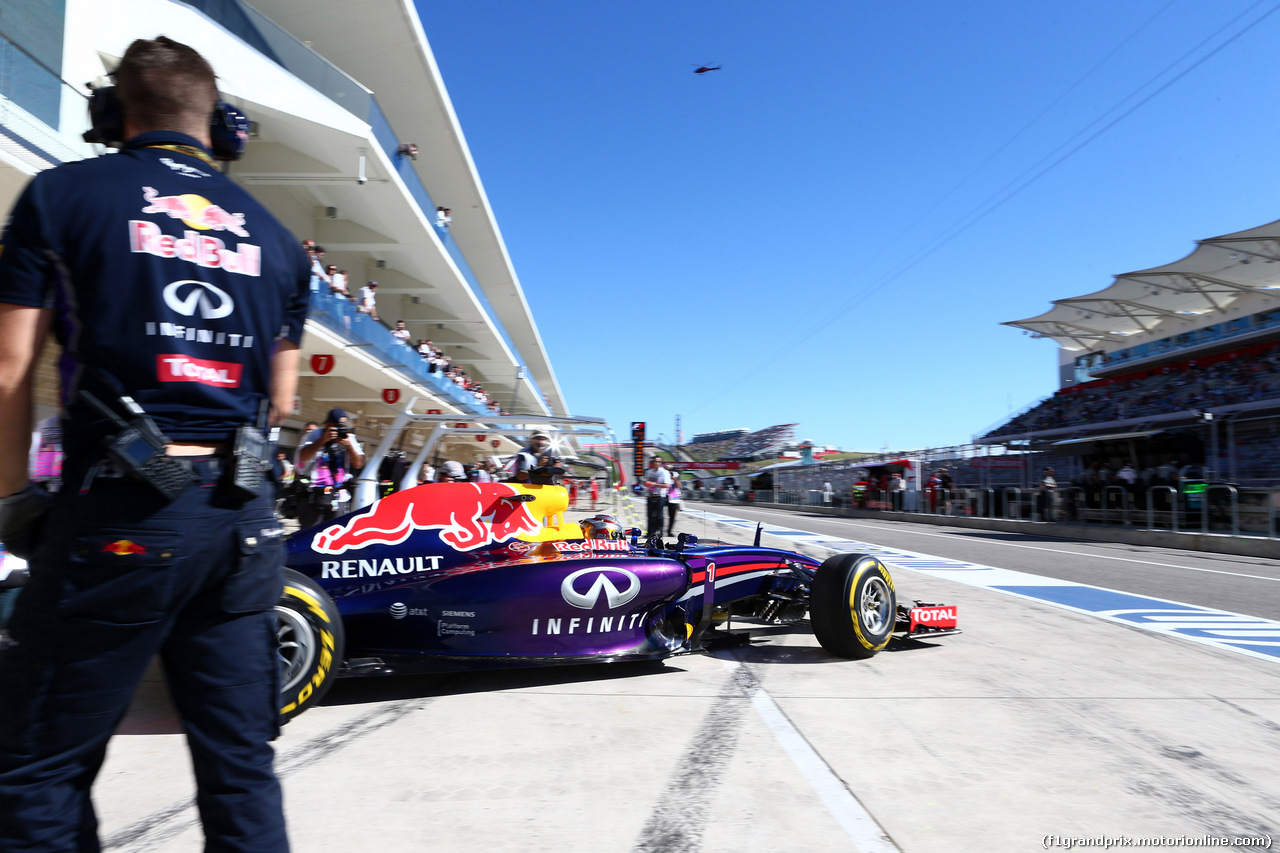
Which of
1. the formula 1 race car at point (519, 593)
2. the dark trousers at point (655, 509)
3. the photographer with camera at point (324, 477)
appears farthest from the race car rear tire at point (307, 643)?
the dark trousers at point (655, 509)

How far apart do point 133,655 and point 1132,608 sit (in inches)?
324

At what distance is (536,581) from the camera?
13.7 feet

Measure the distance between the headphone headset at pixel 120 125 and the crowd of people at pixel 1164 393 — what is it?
26156mm

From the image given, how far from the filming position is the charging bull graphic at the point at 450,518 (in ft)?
14.6

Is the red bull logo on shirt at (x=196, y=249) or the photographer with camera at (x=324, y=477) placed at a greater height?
the red bull logo on shirt at (x=196, y=249)

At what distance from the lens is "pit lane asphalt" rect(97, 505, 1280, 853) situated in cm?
250

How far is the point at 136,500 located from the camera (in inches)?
54.2

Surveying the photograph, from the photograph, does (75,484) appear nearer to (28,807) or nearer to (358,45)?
(28,807)

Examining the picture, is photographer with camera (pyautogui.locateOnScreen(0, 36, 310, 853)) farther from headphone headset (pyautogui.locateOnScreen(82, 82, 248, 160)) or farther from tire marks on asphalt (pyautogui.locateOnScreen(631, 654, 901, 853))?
tire marks on asphalt (pyautogui.locateOnScreen(631, 654, 901, 853))

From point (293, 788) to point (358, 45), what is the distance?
716 inches

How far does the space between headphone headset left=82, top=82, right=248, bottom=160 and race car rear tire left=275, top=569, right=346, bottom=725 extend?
87.4 inches

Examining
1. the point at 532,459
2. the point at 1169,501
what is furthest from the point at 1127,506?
the point at 532,459

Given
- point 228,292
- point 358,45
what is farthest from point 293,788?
point 358,45

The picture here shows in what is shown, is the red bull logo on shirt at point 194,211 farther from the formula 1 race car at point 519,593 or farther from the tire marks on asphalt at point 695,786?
the formula 1 race car at point 519,593
